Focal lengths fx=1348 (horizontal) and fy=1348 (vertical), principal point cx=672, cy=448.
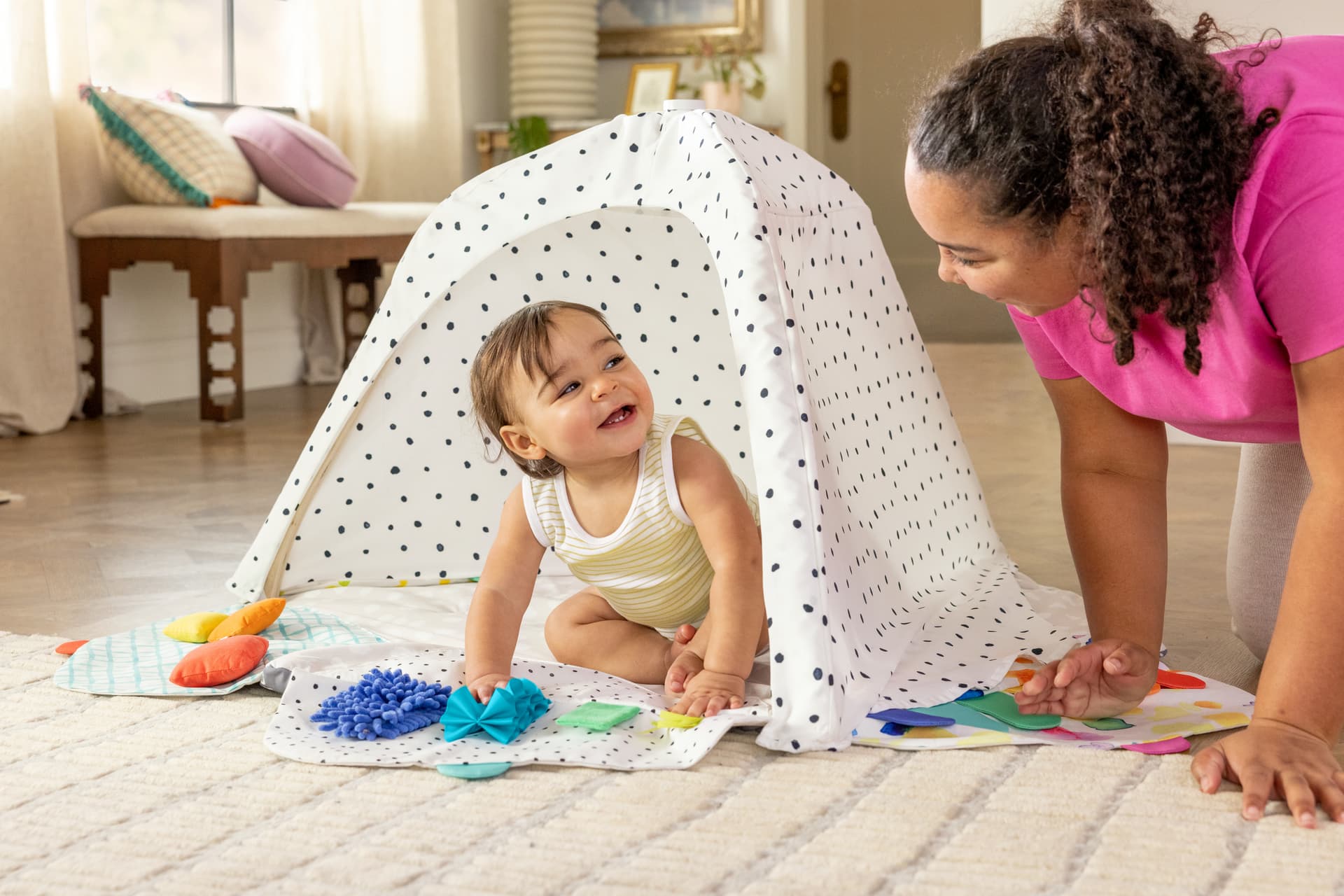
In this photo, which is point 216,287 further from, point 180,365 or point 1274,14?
point 1274,14

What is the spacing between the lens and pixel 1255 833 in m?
0.89

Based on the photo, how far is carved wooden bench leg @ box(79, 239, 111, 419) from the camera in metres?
3.10

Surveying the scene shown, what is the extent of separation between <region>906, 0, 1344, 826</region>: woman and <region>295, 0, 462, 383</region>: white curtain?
127 inches

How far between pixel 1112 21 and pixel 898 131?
5.47 meters

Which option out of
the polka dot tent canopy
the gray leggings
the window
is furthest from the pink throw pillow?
the gray leggings

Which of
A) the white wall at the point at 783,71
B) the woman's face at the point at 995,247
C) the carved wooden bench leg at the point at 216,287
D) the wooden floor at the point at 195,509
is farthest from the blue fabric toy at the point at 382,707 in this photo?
the white wall at the point at 783,71

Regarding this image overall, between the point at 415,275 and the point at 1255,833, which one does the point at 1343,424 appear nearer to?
the point at 1255,833

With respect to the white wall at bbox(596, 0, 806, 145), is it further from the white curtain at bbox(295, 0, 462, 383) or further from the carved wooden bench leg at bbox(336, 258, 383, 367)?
the carved wooden bench leg at bbox(336, 258, 383, 367)

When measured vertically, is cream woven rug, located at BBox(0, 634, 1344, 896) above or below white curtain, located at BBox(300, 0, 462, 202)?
below

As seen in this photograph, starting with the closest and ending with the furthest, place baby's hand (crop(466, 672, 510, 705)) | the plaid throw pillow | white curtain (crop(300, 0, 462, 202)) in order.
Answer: baby's hand (crop(466, 672, 510, 705)) < the plaid throw pillow < white curtain (crop(300, 0, 462, 202))

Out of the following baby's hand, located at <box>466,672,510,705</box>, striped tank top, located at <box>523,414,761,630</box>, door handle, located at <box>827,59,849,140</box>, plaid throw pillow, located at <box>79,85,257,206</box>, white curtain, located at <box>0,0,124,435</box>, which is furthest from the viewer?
door handle, located at <box>827,59,849,140</box>

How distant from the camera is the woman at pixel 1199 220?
0.90 metres

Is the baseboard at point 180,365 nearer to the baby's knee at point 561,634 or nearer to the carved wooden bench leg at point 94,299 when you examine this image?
the carved wooden bench leg at point 94,299

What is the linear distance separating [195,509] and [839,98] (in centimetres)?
480
